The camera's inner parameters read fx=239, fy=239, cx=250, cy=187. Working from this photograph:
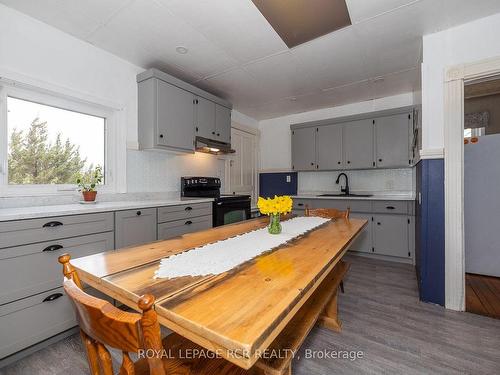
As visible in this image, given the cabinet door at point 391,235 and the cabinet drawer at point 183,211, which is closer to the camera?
the cabinet drawer at point 183,211

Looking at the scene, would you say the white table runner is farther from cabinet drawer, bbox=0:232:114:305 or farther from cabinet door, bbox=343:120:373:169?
cabinet door, bbox=343:120:373:169

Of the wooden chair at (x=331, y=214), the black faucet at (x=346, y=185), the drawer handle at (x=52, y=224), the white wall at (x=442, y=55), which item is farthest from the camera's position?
the black faucet at (x=346, y=185)

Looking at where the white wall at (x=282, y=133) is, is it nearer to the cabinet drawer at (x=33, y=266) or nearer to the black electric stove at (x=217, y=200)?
the black electric stove at (x=217, y=200)

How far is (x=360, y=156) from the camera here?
3738 millimetres

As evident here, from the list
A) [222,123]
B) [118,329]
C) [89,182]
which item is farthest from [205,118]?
[118,329]

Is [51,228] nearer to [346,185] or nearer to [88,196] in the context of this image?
[88,196]

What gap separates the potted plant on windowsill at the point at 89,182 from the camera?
2.18m

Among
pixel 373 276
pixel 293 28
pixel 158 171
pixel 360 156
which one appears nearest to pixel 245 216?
pixel 158 171

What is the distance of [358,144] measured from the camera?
3.76m

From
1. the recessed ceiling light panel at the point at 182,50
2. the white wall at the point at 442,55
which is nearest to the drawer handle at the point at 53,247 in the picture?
the recessed ceiling light panel at the point at 182,50

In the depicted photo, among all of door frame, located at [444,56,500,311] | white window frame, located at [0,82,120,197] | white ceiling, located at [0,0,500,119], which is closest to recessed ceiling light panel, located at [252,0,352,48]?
white ceiling, located at [0,0,500,119]

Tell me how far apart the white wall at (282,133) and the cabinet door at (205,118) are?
186cm

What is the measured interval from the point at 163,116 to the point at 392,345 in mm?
2906

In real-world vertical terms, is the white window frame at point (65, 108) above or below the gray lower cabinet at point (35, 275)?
above
